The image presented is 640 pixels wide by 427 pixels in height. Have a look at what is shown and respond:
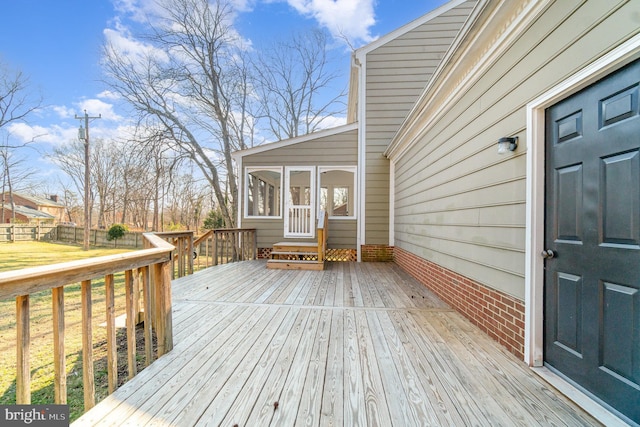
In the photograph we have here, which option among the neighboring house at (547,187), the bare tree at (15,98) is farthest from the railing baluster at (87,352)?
the bare tree at (15,98)

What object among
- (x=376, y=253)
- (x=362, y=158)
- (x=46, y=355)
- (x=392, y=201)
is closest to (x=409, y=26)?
Result: (x=362, y=158)

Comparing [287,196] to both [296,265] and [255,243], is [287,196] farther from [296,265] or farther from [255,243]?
[296,265]

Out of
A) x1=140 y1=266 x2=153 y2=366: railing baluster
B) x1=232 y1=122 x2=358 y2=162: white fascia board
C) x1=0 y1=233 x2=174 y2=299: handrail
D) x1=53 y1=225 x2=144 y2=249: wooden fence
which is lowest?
x1=53 y1=225 x2=144 y2=249: wooden fence

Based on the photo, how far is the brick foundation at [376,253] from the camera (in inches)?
260

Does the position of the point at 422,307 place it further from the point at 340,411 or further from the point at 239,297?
the point at 239,297

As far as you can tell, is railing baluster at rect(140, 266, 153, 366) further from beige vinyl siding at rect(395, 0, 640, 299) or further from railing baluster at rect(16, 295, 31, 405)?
beige vinyl siding at rect(395, 0, 640, 299)

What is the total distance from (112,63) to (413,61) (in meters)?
11.8

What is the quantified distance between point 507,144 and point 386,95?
518 cm

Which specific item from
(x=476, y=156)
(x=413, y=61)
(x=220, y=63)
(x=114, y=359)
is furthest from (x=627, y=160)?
(x=220, y=63)

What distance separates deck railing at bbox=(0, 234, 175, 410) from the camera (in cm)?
112

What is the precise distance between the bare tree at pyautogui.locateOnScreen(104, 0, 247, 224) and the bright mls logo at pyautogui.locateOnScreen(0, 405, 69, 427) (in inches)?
421

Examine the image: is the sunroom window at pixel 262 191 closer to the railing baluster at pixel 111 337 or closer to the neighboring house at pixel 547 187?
the neighboring house at pixel 547 187

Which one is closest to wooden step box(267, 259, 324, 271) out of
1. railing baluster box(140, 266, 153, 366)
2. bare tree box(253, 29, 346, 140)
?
railing baluster box(140, 266, 153, 366)

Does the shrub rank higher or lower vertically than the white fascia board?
lower
